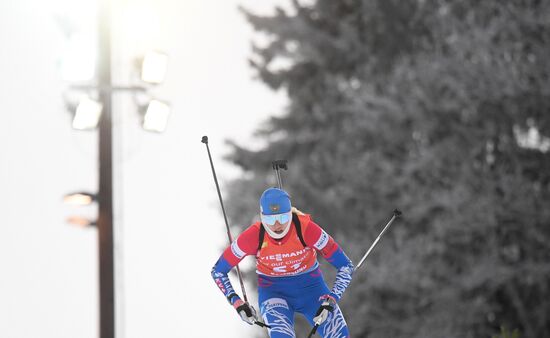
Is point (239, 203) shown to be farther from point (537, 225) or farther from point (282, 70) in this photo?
point (537, 225)

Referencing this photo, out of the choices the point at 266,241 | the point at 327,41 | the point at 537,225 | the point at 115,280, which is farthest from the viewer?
the point at 327,41

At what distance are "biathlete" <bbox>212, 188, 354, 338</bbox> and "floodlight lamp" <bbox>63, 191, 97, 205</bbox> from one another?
5.04 meters

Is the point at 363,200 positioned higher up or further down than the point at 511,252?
higher up

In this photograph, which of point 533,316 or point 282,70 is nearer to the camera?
point 533,316

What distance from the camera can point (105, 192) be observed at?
13.5m

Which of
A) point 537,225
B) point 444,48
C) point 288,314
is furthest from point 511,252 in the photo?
point 288,314

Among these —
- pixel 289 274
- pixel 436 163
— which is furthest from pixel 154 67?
pixel 436 163

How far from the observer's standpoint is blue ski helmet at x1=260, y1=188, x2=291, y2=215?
26.9ft

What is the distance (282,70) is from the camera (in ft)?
96.8

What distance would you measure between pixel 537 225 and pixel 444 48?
5186 millimetres

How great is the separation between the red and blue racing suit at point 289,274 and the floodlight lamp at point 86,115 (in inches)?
197

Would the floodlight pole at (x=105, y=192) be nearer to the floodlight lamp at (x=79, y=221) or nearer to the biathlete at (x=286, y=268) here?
the floodlight lamp at (x=79, y=221)

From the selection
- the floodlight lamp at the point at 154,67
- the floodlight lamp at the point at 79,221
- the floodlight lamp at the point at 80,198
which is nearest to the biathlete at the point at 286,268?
the floodlight lamp at the point at 79,221

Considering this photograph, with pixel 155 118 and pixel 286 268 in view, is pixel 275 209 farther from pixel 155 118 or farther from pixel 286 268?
pixel 155 118
